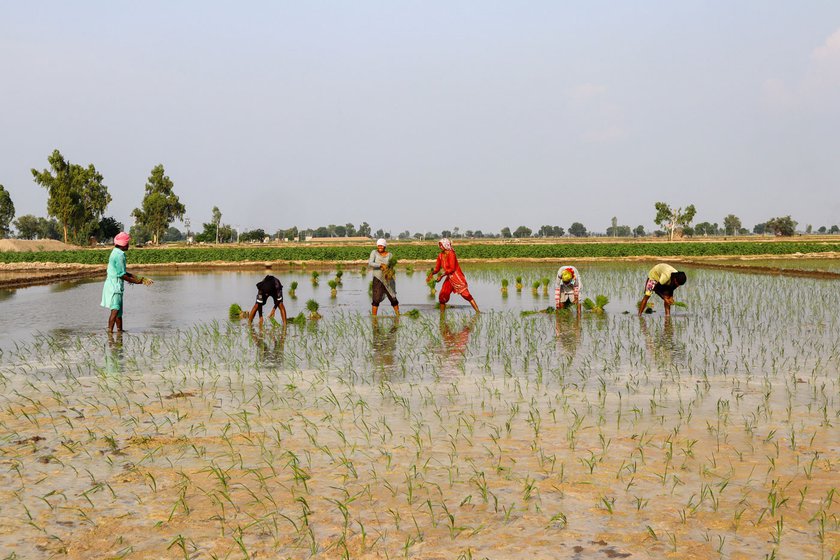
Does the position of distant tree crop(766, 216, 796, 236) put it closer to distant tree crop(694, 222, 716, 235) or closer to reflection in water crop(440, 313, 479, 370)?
distant tree crop(694, 222, 716, 235)

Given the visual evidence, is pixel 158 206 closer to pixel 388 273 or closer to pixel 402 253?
pixel 402 253

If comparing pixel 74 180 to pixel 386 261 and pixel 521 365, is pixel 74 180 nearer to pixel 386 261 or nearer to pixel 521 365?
pixel 386 261

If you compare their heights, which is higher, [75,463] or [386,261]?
[386,261]

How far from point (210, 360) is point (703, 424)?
607 cm

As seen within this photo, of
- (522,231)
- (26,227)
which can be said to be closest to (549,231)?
(522,231)

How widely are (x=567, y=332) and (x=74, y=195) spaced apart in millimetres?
68689

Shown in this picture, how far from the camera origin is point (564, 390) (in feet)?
25.1

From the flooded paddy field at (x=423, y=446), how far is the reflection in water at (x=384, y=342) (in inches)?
4.1

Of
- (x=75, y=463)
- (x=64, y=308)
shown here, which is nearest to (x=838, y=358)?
(x=75, y=463)

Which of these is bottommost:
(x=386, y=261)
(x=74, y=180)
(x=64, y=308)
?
(x=64, y=308)

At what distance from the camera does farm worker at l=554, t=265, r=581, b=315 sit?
14.3 m

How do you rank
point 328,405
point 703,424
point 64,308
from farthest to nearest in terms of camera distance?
point 64,308, point 328,405, point 703,424

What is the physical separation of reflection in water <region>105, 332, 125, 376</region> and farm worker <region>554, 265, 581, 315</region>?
790cm

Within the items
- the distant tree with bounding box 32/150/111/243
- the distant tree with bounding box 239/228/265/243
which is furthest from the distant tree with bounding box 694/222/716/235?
the distant tree with bounding box 32/150/111/243
